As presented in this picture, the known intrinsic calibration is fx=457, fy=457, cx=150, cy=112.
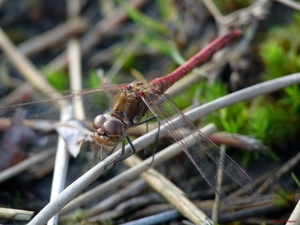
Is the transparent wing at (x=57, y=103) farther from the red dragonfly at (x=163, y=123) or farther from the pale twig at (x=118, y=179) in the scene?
the pale twig at (x=118, y=179)

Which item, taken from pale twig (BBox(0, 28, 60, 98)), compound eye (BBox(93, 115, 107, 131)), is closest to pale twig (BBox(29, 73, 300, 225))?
compound eye (BBox(93, 115, 107, 131))

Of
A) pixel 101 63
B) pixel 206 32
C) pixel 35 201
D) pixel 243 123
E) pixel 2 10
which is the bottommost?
pixel 243 123

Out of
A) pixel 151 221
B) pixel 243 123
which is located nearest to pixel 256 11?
pixel 243 123

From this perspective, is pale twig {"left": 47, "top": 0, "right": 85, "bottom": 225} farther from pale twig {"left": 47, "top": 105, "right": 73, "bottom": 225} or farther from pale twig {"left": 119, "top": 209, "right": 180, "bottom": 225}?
pale twig {"left": 119, "top": 209, "right": 180, "bottom": 225}

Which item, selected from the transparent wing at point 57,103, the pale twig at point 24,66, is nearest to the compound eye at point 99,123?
the transparent wing at point 57,103

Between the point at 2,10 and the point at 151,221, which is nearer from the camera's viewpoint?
the point at 151,221

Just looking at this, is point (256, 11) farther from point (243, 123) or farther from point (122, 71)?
point (122, 71)

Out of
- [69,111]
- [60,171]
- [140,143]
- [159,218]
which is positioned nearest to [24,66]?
[69,111]
